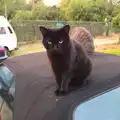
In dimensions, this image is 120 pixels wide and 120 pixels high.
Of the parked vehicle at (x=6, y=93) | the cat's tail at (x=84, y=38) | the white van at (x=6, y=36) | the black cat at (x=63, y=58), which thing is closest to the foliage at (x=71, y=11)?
the white van at (x=6, y=36)

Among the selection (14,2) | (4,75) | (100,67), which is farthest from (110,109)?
(14,2)

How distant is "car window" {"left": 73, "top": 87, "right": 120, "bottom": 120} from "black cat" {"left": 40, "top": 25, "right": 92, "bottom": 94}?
10.9 inches

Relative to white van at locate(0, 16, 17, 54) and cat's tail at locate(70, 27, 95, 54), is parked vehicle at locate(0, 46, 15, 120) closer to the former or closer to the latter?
cat's tail at locate(70, 27, 95, 54)

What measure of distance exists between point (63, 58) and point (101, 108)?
1.66ft

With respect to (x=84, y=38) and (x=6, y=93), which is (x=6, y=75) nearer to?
(x=6, y=93)

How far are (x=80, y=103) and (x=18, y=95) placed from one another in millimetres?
539

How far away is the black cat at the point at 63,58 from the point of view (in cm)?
237

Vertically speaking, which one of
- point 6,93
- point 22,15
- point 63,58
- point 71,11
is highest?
point 63,58

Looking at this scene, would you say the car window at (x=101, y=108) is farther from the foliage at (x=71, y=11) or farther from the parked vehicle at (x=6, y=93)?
the foliage at (x=71, y=11)

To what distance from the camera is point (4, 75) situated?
2744 millimetres

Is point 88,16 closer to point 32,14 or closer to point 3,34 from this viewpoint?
point 32,14

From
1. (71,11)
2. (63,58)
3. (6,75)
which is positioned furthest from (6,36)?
(63,58)

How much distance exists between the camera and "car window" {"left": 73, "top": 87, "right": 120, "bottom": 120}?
78.9 inches

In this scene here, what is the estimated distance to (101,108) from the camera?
2.12 meters
